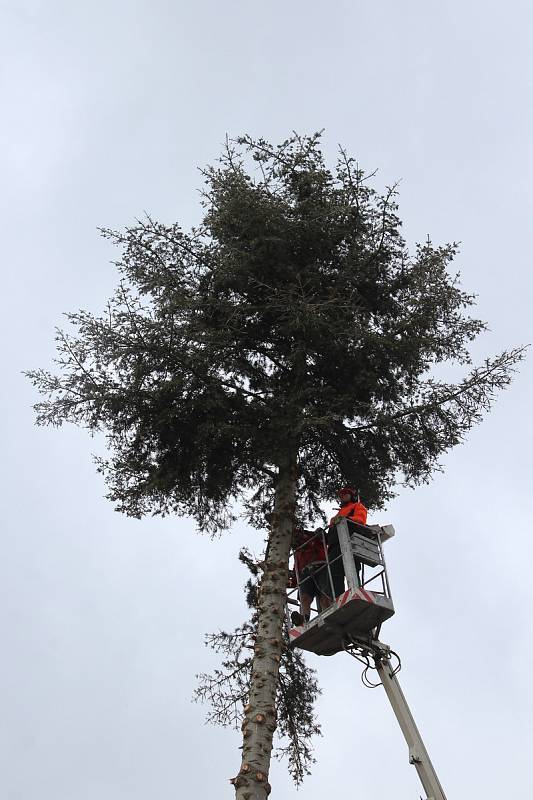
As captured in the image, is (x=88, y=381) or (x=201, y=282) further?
(x=201, y=282)

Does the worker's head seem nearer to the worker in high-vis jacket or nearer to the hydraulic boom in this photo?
the worker in high-vis jacket

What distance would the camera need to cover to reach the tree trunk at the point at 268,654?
962 centimetres

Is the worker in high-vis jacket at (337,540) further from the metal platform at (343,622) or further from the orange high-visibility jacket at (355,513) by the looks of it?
the metal platform at (343,622)

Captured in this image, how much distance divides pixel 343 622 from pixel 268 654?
1.28 m

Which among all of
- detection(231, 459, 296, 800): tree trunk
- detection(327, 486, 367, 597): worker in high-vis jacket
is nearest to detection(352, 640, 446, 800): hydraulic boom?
detection(327, 486, 367, 597): worker in high-vis jacket

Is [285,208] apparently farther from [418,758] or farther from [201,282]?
[418,758]

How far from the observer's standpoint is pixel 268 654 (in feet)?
35.5

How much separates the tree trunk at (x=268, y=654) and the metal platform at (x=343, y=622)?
64 centimetres

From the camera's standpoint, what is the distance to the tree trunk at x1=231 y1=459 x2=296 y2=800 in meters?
9.62

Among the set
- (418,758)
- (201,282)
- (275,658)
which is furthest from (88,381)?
(418,758)

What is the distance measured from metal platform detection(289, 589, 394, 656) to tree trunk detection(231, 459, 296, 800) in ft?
2.10

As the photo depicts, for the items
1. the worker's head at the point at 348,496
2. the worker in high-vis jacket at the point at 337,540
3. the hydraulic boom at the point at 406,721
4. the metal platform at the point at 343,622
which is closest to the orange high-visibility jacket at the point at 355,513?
the worker in high-vis jacket at the point at 337,540

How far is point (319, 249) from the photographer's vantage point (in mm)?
13969

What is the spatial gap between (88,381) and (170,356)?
1.30 metres
